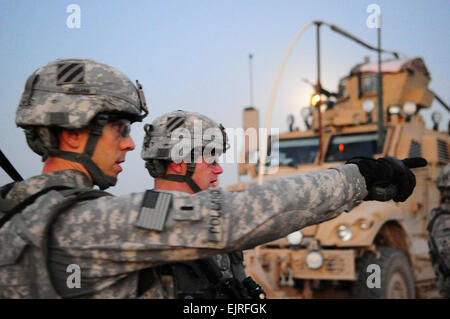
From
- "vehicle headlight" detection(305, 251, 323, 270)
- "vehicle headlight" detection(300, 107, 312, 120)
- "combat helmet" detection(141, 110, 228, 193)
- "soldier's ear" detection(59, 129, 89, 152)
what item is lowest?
"vehicle headlight" detection(305, 251, 323, 270)

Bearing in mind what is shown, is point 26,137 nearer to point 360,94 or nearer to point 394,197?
point 394,197

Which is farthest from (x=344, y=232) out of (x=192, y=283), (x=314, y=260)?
(x=192, y=283)

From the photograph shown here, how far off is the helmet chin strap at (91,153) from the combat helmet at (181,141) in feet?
3.43

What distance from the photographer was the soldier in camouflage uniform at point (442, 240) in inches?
165

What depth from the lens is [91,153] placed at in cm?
192

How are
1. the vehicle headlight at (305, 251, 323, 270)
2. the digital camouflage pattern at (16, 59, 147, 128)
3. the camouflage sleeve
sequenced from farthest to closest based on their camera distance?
1. the vehicle headlight at (305, 251, 323, 270)
2. the digital camouflage pattern at (16, 59, 147, 128)
3. the camouflage sleeve

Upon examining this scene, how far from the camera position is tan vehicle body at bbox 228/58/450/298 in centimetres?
631

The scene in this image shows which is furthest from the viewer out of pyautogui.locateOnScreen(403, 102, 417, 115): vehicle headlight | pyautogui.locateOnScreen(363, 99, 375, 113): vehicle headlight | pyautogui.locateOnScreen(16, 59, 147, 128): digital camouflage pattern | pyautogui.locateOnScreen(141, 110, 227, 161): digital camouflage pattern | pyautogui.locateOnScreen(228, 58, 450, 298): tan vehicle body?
pyautogui.locateOnScreen(403, 102, 417, 115): vehicle headlight

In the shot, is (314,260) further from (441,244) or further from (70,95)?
(70,95)

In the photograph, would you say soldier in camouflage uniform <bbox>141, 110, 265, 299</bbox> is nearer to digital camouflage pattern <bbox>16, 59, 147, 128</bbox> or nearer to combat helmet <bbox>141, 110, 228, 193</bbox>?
combat helmet <bbox>141, 110, 228, 193</bbox>

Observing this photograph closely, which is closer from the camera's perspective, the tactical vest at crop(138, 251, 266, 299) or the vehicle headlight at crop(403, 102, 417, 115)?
the tactical vest at crop(138, 251, 266, 299)

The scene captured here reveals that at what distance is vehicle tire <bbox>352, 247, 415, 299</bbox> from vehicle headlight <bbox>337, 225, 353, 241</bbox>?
34 cm

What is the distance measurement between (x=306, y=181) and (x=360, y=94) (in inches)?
306

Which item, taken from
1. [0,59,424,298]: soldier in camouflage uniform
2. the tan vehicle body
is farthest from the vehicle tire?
[0,59,424,298]: soldier in camouflage uniform
